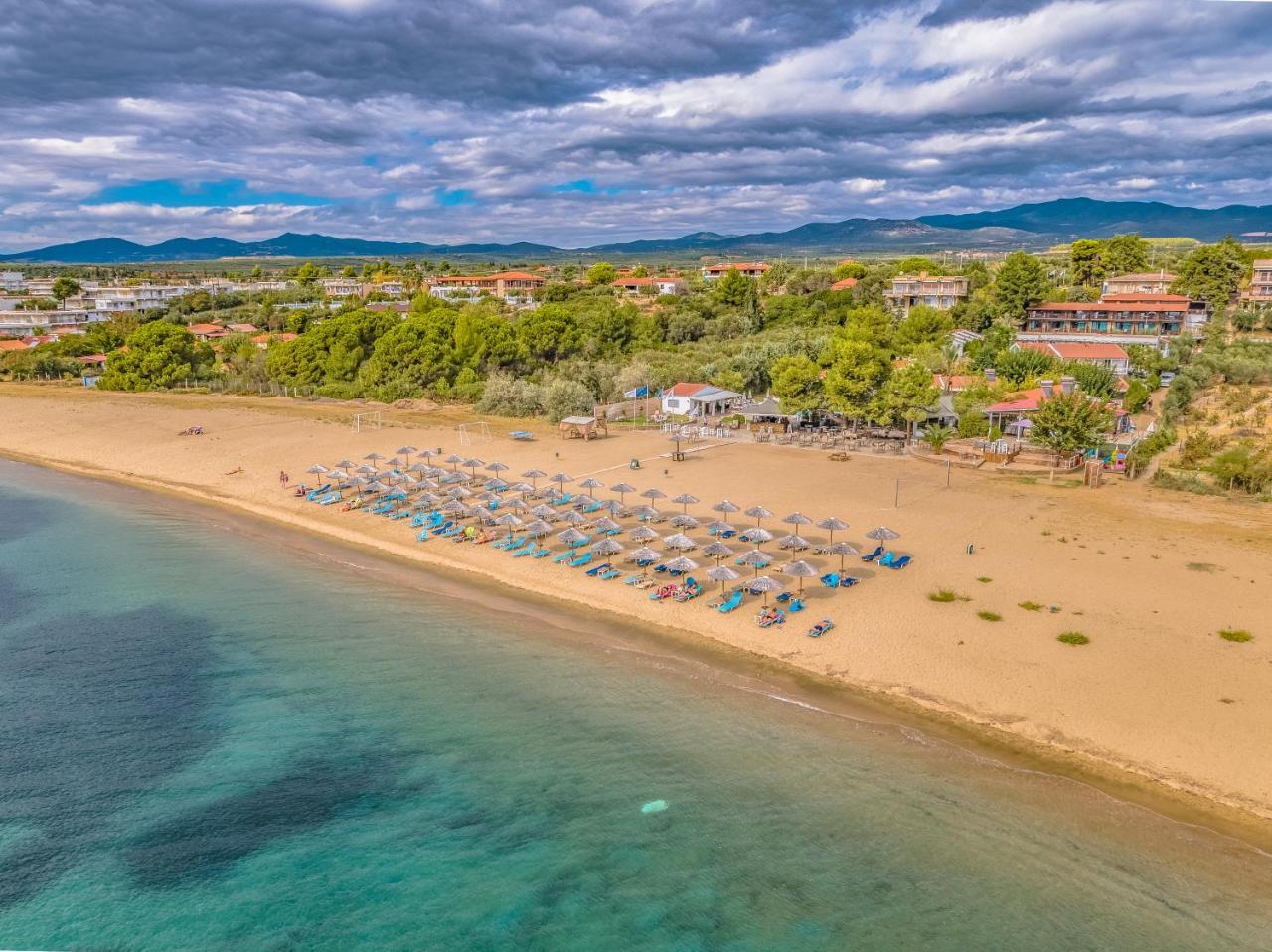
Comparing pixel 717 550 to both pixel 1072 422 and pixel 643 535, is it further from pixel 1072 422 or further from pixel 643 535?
pixel 1072 422

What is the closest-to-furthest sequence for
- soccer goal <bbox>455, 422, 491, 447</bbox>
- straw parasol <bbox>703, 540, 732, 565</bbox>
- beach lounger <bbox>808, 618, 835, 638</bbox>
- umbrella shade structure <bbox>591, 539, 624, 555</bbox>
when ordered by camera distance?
beach lounger <bbox>808, 618, 835, 638</bbox>
straw parasol <bbox>703, 540, 732, 565</bbox>
umbrella shade structure <bbox>591, 539, 624, 555</bbox>
soccer goal <bbox>455, 422, 491, 447</bbox>

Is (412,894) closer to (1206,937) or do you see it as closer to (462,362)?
(1206,937)

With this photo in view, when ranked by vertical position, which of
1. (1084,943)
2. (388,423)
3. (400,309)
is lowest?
(1084,943)

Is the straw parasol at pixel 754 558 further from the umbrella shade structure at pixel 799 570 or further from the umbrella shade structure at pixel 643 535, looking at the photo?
the umbrella shade structure at pixel 643 535

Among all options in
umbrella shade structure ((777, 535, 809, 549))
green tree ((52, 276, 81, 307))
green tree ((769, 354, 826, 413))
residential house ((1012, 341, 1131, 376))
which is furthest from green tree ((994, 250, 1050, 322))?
green tree ((52, 276, 81, 307))

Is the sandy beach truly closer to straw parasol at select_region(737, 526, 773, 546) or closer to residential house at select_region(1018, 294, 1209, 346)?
straw parasol at select_region(737, 526, 773, 546)

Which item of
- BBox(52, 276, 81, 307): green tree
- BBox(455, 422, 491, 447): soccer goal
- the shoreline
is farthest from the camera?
BBox(52, 276, 81, 307): green tree

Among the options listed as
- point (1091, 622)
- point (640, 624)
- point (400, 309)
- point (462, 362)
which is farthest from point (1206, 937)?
point (400, 309)
